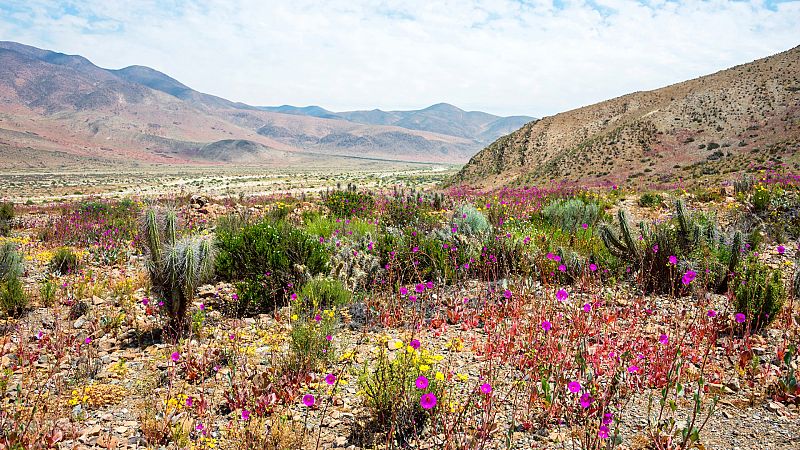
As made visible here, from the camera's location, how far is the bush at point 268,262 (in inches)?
245

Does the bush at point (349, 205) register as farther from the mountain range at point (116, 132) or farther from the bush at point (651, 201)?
the mountain range at point (116, 132)

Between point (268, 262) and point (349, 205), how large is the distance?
7.21 meters

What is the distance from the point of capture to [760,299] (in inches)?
187

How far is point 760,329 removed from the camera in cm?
474

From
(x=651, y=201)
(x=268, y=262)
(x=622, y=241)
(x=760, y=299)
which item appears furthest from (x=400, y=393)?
(x=651, y=201)

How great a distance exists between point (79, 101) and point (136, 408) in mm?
198026

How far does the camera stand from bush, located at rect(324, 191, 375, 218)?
515 inches

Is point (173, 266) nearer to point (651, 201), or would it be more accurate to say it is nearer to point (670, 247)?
point (670, 247)

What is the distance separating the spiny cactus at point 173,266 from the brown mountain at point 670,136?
30.6m

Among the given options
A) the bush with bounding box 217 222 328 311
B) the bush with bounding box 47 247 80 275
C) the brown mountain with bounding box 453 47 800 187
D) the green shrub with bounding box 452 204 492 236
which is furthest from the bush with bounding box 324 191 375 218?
the brown mountain with bounding box 453 47 800 187

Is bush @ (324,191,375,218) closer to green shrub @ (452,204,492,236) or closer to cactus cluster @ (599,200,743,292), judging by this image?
green shrub @ (452,204,492,236)

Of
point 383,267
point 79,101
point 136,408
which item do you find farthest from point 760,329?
point 79,101

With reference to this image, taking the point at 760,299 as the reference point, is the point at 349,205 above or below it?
above

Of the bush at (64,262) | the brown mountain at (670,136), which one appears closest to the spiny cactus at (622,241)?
the bush at (64,262)
